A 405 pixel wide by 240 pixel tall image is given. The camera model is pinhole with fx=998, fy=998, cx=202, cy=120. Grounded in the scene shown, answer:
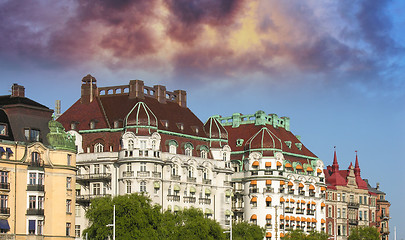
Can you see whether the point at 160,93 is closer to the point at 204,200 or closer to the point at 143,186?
the point at 204,200

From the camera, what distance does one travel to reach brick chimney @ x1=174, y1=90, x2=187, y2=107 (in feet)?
600

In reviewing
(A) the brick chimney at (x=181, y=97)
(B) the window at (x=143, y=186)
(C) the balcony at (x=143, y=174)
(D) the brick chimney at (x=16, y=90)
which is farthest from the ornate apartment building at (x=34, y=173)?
(A) the brick chimney at (x=181, y=97)

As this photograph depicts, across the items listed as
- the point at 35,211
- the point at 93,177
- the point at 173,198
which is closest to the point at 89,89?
the point at 93,177

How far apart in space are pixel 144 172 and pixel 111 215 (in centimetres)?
2486

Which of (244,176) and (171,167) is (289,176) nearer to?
(244,176)

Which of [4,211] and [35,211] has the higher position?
[35,211]

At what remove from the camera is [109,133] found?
165 meters

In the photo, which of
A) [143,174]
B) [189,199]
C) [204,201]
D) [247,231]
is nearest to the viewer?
[143,174]

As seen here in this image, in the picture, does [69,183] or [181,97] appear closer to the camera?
[69,183]

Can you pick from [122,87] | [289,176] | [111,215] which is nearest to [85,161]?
[122,87]

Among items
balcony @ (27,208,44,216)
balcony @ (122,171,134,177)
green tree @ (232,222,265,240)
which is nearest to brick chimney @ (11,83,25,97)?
balcony @ (27,208,44,216)

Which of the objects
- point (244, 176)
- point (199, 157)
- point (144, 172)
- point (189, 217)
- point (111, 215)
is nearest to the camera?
point (111, 215)

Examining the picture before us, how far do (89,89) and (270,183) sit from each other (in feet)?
123

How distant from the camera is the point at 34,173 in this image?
13662cm
